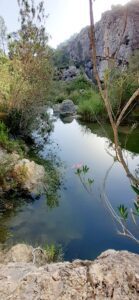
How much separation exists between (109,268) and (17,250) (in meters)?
3.72

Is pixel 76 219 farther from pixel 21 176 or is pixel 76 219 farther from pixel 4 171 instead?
pixel 4 171

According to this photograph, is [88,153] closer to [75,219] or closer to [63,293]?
[75,219]

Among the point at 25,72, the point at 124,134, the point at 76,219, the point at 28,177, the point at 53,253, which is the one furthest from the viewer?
the point at 124,134

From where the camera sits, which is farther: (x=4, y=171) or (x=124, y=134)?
(x=124, y=134)

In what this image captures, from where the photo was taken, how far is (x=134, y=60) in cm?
2577

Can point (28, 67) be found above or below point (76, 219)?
above

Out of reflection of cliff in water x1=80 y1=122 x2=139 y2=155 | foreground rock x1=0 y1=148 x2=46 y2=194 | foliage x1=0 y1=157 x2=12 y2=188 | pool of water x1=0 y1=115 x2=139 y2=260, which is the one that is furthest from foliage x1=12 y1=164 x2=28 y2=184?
reflection of cliff in water x1=80 y1=122 x2=139 y2=155

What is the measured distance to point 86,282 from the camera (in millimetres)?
1984

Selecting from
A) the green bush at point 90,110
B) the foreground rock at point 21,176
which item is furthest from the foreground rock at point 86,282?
the green bush at point 90,110

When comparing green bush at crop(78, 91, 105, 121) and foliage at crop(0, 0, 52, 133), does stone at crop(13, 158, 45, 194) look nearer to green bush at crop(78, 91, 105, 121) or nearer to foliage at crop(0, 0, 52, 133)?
foliage at crop(0, 0, 52, 133)

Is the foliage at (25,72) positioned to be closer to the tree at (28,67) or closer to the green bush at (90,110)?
the tree at (28,67)

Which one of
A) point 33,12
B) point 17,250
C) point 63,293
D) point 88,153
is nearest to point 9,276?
point 63,293

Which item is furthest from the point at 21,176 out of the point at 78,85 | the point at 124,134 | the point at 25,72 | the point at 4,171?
the point at 78,85

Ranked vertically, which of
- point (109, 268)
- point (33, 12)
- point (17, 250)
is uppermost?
point (33, 12)
